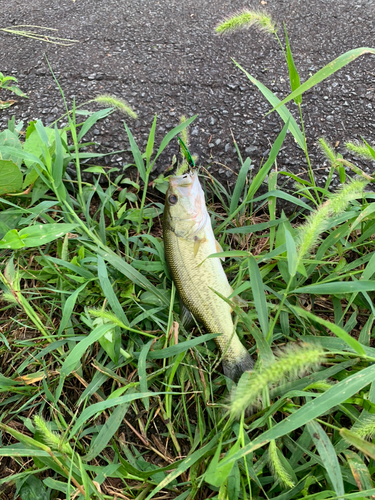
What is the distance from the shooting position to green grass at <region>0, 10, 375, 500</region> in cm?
142

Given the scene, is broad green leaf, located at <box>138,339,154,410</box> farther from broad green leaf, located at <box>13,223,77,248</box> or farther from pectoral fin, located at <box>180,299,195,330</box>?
broad green leaf, located at <box>13,223,77,248</box>

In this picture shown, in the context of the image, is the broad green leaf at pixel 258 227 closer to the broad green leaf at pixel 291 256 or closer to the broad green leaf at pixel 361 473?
the broad green leaf at pixel 291 256

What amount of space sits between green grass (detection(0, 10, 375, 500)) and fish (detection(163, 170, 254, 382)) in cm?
9

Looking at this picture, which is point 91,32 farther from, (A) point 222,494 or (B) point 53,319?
(A) point 222,494

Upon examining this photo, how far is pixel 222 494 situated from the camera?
1.39 meters

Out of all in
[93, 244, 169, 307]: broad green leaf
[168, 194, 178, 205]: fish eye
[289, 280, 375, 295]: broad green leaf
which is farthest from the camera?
[168, 194, 178, 205]: fish eye

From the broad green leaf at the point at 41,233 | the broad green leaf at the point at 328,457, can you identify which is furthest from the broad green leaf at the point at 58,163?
the broad green leaf at the point at 328,457

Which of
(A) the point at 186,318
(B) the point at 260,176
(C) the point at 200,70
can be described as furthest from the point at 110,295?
(C) the point at 200,70

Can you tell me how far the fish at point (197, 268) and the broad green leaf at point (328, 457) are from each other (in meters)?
0.45

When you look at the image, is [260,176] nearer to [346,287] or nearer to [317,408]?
[346,287]

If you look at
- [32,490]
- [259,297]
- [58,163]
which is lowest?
[32,490]

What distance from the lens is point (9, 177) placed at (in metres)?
2.12

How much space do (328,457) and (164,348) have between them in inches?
34.7

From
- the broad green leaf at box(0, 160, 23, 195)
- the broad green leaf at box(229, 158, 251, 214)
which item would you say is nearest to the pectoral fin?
the broad green leaf at box(229, 158, 251, 214)
